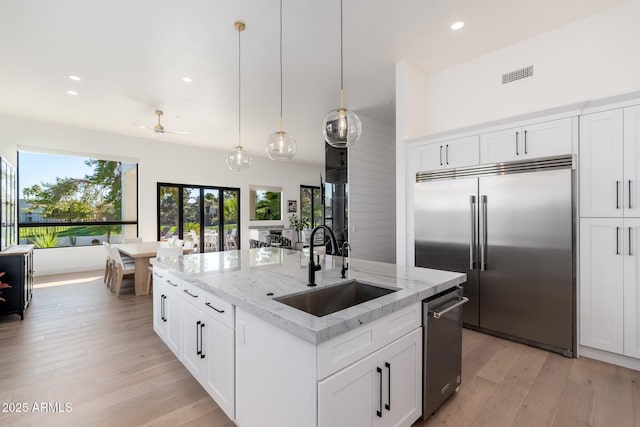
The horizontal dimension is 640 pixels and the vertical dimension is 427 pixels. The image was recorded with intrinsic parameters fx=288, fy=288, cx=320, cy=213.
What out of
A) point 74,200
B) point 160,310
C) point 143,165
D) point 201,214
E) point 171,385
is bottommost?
point 171,385

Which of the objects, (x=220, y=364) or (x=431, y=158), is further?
(x=431, y=158)

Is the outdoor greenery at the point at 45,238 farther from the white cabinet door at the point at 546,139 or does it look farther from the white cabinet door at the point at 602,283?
the white cabinet door at the point at 602,283

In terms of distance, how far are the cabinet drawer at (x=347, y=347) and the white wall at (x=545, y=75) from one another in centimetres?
293

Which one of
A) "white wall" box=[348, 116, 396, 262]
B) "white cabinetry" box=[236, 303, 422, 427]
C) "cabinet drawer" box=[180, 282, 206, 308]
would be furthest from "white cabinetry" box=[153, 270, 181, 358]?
"white wall" box=[348, 116, 396, 262]

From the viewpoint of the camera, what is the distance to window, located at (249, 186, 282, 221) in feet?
31.0

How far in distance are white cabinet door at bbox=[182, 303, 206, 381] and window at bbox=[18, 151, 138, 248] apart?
19.5 ft

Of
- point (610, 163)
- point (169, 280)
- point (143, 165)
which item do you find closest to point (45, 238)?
point (143, 165)

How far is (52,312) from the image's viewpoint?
379cm

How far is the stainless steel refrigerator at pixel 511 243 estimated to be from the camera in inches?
104

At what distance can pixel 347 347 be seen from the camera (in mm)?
1266

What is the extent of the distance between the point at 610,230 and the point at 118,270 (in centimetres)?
618

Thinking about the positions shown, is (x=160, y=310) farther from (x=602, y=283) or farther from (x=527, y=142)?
(x=602, y=283)

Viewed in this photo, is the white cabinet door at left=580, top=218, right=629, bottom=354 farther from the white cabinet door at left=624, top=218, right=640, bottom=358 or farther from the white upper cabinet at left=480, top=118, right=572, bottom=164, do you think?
the white upper cabinet at left=480, top=118, right=572, bottom=164

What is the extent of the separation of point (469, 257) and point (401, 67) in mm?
2493
